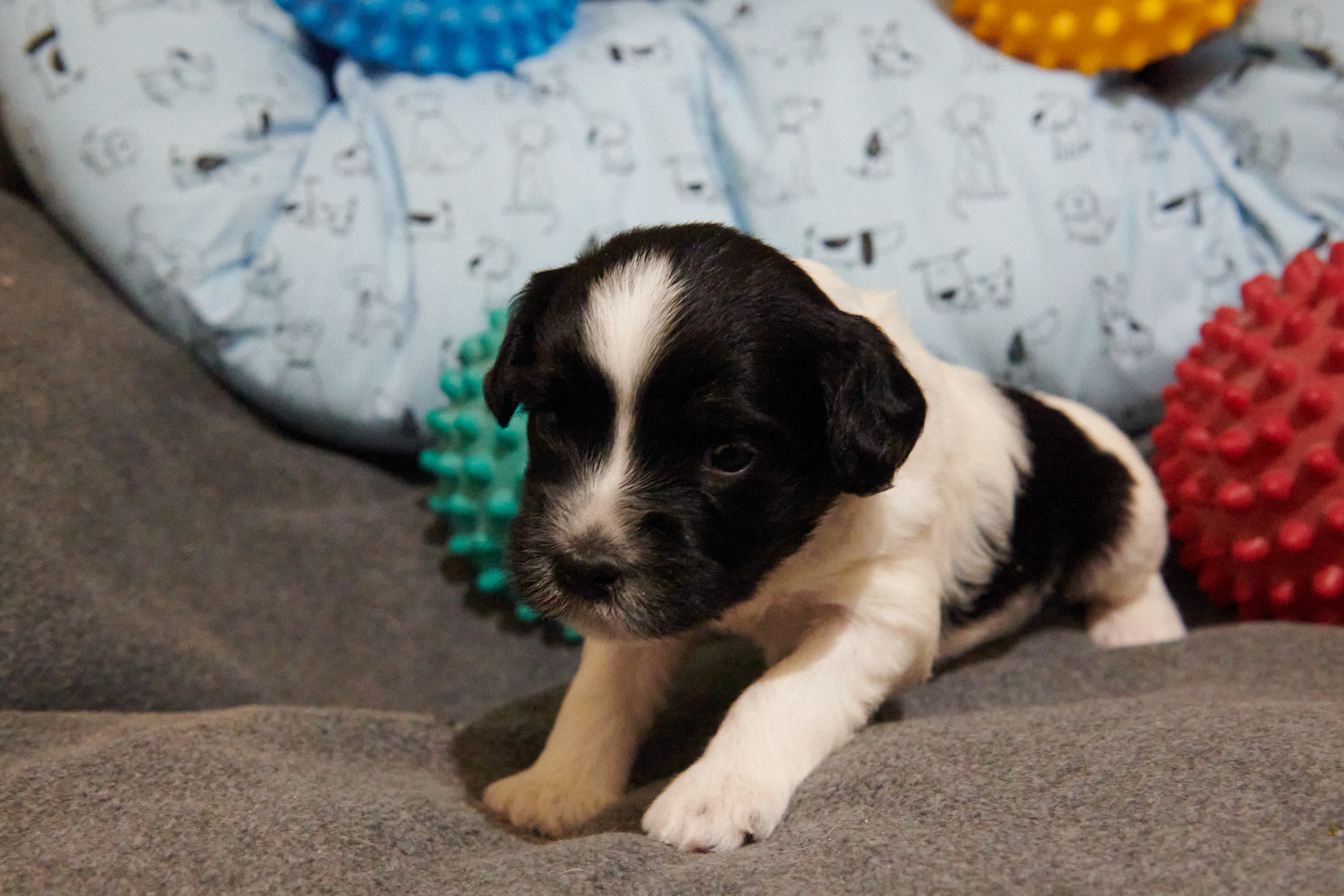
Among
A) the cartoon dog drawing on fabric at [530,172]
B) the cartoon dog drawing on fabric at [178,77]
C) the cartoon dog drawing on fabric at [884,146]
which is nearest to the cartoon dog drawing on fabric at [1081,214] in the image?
the cartoon dog drawing on fabric at [884,146]

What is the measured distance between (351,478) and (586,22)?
1702 millimetres

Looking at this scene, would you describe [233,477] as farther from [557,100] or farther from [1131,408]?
[1131,408]

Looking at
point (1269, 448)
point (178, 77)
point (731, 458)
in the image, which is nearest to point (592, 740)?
point (731, 458)

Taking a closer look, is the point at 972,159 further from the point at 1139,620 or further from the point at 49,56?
the point at 49,56

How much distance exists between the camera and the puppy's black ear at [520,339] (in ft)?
6.07

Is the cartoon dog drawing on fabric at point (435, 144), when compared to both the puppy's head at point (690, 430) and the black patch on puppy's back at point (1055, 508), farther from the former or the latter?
the black patch on puppy's back at point (1055, 508)

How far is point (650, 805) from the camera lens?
1.70 meters

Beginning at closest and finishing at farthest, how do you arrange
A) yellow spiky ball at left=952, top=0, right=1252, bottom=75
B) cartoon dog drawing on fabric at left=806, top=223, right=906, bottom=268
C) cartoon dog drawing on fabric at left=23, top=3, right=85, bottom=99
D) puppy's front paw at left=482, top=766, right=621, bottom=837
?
1. puppy's front paw at left=482, top=766, right=621, bottom=837
2. cartoon dog drawing on fabric at left=23, top=3, right=85, bottom=99
3. yellow spiky ball at left=952, top=0, right=1252, bottom=75
4. cartoon dog drawing on fabric at left=806, top=223, right=906, bottom=268

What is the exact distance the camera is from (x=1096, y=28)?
2.85m

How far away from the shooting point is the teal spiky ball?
8.11 ft

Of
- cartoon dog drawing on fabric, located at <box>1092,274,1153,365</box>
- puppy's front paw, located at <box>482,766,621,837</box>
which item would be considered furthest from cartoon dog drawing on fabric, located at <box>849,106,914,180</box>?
puppy's front paw, located at <box>482,766,621,837</box>

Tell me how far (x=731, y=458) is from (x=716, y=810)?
1.90ft

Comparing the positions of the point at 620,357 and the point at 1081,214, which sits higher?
the point at 1081,214

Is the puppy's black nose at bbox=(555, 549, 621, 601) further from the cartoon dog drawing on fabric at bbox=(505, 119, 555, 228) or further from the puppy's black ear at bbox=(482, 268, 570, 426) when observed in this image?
the cartoon dog drawing on fabric at bbox=(505, 119, 555, 228)
